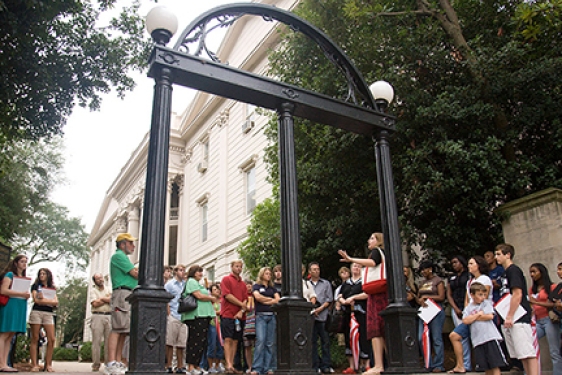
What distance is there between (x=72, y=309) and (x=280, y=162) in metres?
62.9

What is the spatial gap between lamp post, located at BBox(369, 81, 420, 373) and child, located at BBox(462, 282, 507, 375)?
713mm

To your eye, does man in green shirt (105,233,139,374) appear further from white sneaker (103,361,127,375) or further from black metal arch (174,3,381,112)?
black metal arch (174,3,381,112)

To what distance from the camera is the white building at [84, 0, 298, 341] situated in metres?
23.6

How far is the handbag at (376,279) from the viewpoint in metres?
7.04

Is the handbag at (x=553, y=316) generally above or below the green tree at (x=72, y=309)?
below

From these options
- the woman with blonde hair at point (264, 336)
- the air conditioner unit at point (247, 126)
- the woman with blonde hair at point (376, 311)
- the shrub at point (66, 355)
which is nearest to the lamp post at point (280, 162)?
the woman with blonde hair at point (376, 311)

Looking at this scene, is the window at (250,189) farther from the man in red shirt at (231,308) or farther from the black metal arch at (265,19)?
the black metal arch at (265,19)

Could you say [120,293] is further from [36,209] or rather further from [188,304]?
[36,209]

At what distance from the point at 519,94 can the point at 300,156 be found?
5.17 meters

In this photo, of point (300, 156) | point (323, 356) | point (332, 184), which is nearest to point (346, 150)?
point (332, 184)

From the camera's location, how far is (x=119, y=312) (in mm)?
6941

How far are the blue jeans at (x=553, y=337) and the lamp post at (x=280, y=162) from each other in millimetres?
2239

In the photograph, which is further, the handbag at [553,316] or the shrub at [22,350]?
the shrub at [22,350]

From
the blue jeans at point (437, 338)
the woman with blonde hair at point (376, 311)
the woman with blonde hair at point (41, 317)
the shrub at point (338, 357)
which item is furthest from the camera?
the shrub at point (338, 357)
